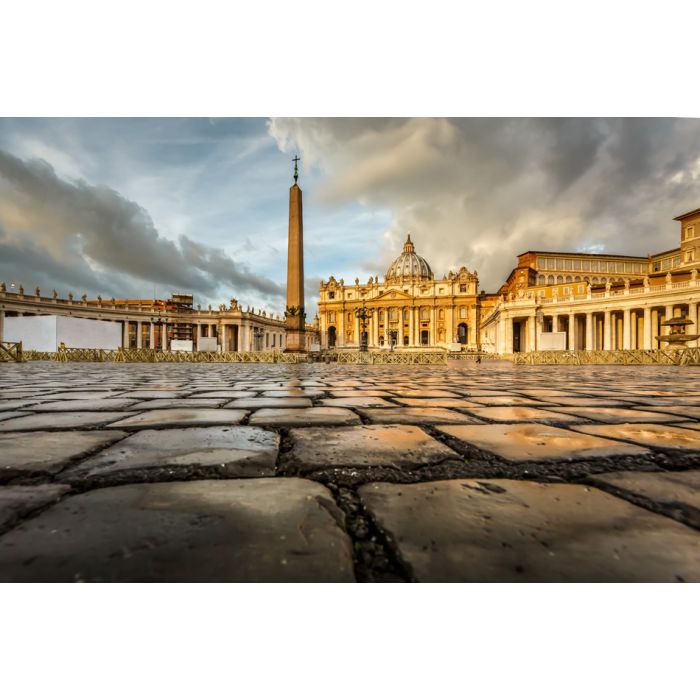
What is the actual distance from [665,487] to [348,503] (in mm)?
954

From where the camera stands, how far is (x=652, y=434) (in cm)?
199

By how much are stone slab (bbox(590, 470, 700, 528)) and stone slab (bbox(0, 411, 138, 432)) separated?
241 cm

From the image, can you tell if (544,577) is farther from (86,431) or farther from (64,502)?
(86,431)

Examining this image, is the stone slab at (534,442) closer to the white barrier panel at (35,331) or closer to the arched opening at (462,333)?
the white barrier panel at (35,331)

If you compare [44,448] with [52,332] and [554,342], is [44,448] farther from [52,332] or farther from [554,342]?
[52,332]

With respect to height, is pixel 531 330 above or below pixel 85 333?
above

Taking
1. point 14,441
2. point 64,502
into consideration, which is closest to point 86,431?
point 14,441

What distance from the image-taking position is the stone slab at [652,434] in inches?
70.2

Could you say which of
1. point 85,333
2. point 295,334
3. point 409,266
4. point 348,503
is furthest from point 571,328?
point 409,266

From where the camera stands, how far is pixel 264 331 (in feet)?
262

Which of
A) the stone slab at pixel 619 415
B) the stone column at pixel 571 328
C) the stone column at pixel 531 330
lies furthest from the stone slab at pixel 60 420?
the stone column at pixel 531 330

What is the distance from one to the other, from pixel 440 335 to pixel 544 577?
254ft

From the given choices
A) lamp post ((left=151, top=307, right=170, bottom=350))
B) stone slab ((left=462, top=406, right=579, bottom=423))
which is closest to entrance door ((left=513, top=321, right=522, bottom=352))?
lamp post ((left=151, top=307, right=170, bottom=350))

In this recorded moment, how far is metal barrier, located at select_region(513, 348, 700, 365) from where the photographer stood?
17.8 m
